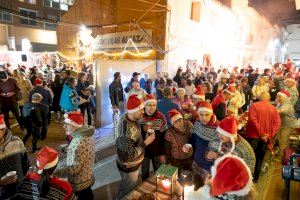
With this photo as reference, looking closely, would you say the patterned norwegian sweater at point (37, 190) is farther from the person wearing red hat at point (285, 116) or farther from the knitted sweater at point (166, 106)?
the person wearing red hat at point (285, 116)

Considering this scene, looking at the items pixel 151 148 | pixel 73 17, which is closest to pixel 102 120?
pixel 151 148

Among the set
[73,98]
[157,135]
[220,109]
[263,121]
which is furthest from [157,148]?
[73,98]

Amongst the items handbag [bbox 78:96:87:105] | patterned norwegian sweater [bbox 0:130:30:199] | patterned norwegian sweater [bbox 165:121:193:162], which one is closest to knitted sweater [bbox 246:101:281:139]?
patterned norwegian sweater [bbox 165:121:193:162]

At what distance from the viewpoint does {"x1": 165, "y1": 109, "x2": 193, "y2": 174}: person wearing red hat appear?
444 centimetres

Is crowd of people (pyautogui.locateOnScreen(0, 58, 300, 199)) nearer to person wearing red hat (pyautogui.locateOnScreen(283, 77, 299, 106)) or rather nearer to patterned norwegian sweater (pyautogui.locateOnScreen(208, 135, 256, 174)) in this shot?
patterned norwegian sweater (pyautogui.locateOnScreen(208, 135, 256, 174))

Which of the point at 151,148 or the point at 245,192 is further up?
the point at 245,192

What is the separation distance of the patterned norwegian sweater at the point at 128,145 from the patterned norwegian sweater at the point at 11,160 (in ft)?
4.79

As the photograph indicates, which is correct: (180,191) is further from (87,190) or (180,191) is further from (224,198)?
(87,190)

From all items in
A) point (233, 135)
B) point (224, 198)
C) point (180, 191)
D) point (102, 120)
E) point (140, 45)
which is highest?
point (140, 45)

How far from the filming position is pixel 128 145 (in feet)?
12.6

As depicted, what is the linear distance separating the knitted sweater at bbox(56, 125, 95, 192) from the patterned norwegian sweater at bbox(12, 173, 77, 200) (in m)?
0.58

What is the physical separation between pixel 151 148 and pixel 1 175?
2.63 meters

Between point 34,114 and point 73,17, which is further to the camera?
point 73,17

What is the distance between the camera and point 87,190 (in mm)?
3703
